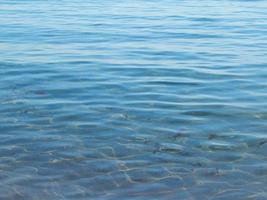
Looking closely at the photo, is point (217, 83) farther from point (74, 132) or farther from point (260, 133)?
point (74, 132)

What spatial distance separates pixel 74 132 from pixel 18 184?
7.29 feet

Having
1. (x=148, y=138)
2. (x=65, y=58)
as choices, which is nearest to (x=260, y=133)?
(x=148, y=138)

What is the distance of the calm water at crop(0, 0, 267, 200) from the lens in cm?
753

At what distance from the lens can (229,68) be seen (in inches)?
565

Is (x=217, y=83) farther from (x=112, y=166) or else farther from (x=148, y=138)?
(x=112, y=166)

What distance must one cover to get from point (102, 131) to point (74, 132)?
0.48m

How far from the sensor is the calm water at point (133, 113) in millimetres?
7531

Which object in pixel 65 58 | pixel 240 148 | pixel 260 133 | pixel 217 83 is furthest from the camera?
pixel 65 58

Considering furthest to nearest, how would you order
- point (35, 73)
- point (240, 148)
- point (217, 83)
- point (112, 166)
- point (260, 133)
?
point (35, 73) < point (217, 83) < point (260, 133) < point (240, 148) < point (112, 166)

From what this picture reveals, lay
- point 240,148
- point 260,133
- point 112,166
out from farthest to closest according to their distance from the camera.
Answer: point 260,133 < point 240,148 < point 112,166

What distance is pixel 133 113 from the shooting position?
1056cm

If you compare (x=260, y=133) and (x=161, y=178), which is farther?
(x=260, y=133)

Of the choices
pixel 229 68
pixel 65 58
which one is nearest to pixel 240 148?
pixel 229 68

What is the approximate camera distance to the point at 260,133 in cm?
936
